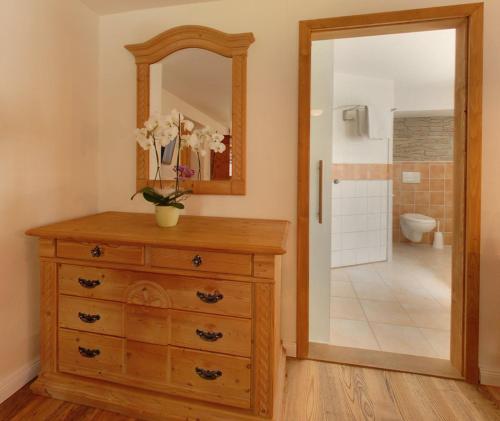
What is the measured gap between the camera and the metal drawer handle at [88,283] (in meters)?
1.43

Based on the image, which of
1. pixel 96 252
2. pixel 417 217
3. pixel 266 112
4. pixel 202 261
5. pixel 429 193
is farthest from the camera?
pixel 429 193

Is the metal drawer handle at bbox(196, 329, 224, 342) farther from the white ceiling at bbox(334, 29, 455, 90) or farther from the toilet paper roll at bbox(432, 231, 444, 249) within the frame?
the toilet paper roll at bbox(432, 231, 444, 249)

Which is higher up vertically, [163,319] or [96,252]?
[96,252]

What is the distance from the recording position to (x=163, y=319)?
1368 millimetres

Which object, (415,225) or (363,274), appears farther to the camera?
Result: (415,225)

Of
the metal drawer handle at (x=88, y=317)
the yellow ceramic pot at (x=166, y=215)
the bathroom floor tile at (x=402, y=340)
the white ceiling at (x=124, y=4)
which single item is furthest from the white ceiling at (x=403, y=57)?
the metal drawer handle at (x=88, y=317)

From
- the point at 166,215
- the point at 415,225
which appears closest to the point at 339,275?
the point at 415,225

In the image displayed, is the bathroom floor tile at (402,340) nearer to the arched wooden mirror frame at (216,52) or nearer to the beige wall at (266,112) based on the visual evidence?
the beige wall at (266,112)

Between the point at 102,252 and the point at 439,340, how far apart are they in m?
2.29

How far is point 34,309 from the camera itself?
1670 mm

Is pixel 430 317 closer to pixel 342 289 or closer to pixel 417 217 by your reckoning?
pixel 342 289

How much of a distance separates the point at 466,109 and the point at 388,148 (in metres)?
2.76

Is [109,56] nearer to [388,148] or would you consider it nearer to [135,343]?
[135,343]

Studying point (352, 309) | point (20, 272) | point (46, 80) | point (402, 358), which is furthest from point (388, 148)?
point (20, 272)
